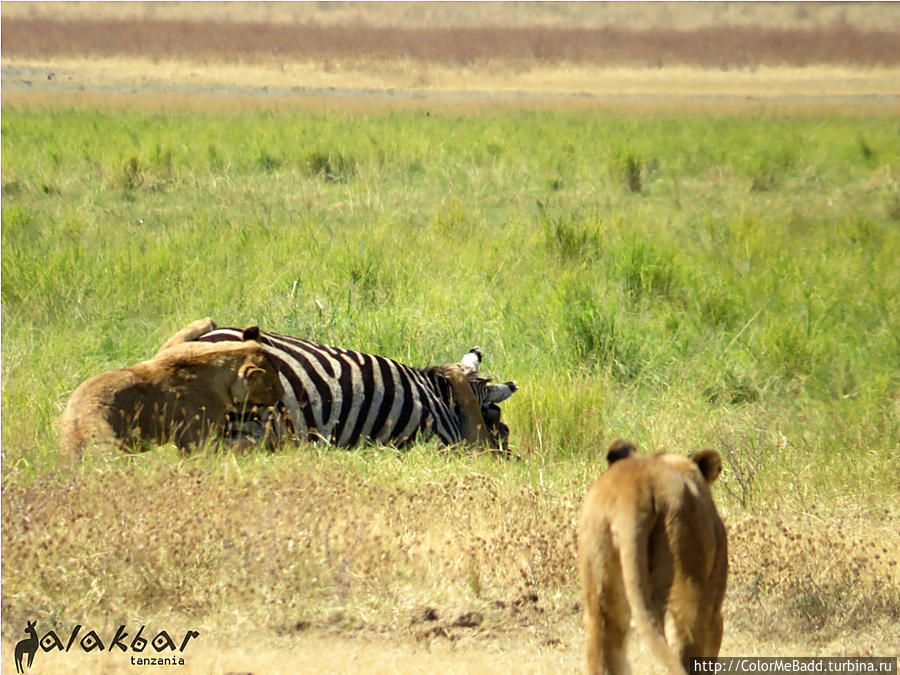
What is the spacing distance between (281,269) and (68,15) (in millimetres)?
45245

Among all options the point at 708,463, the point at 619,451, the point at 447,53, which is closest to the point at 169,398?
the point at 619,451

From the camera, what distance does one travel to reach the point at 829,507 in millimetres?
4887

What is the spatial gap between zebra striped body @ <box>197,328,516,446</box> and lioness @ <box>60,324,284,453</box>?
48 centimetres

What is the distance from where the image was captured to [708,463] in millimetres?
3127

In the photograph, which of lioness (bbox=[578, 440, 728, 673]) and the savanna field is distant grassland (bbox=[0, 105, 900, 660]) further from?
lioness (bbox=[578, 440, 728, 673])

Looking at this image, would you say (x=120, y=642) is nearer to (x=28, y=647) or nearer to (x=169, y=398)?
(x=28, y=647)

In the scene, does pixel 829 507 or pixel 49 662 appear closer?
pixel 49 662

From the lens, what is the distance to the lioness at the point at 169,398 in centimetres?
457

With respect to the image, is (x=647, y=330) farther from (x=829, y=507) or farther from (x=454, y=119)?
(x=454, y=119)

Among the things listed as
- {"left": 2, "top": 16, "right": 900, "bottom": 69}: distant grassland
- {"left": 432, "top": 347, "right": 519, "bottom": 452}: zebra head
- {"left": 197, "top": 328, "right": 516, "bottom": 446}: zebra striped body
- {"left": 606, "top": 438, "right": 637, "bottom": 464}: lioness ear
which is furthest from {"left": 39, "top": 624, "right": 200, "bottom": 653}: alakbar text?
{"left": 2, "top": 16, "right": 900, "bottom": 69}: distant grassland

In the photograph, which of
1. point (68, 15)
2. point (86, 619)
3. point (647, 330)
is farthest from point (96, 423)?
point (68, 15)

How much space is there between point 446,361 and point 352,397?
166 cm

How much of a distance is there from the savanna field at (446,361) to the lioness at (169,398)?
109mm

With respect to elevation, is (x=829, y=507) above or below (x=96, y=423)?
below
